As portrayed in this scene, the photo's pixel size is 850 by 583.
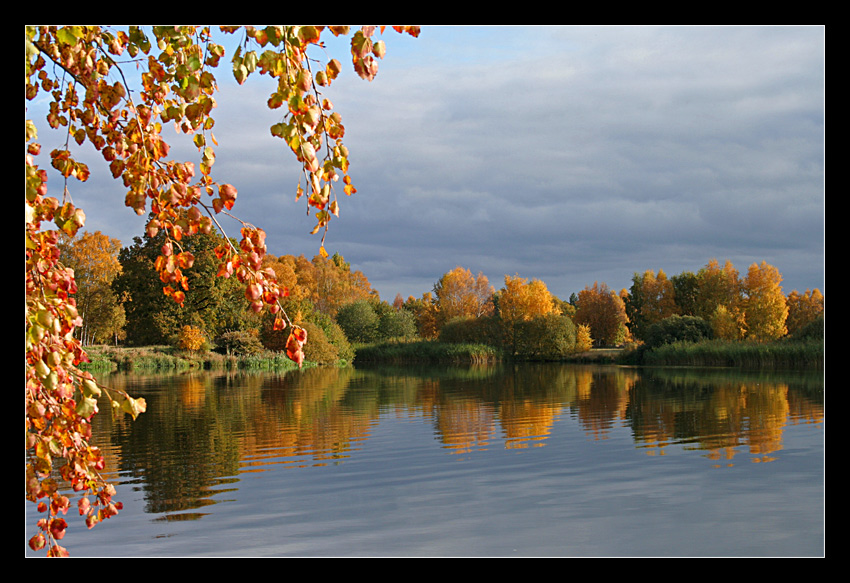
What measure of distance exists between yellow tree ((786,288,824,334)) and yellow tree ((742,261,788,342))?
2.58ft

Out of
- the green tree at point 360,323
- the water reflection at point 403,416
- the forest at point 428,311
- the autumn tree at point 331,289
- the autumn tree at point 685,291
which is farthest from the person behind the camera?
the autumn tree at point 331,289

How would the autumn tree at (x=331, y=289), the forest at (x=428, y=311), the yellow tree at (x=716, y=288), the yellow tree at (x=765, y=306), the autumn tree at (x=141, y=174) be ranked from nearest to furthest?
the autumn tree at (x=141, y=174)
the yellow tree at (x=765, y=306)
the forest at (x=428, y=311)
the yellow tree at (x=716, y=288)
the autumn tree at (x=331, y=289)

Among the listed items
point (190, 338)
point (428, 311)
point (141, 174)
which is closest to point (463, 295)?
point (428, 311)

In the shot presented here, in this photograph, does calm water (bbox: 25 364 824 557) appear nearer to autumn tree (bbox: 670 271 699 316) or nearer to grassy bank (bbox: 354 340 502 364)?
grassy bank (bbox: 354 340 502 364)

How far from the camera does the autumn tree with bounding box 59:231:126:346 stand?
36.5 meters

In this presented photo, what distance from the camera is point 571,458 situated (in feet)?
24.2

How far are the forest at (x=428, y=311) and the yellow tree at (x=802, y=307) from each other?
0.06 m

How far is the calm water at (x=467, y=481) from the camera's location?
4582 mm

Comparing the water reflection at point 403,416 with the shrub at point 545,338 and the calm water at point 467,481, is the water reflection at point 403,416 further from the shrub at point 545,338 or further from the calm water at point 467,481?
the shrub at point 545,338

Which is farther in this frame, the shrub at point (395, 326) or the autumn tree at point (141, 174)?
the shrub at point (395, 326)

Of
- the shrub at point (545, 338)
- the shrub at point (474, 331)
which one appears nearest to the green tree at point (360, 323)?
the shrub at point (474, 331)

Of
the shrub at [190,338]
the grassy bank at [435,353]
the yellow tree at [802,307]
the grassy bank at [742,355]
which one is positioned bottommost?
the grassy bank at [435,353]
